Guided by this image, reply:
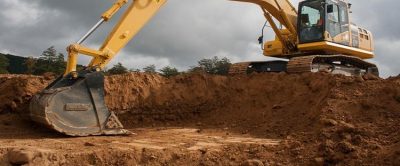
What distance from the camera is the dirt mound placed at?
9.38m

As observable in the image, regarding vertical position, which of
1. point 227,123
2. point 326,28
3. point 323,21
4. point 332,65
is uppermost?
point 323,21

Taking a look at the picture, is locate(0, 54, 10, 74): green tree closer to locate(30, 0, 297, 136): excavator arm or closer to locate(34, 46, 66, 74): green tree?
locate(34, 46, 66, 74): green tree

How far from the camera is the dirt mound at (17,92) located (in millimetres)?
9383

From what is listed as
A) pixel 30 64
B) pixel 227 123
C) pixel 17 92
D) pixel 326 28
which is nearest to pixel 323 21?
pixel 326 28

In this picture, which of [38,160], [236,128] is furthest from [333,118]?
[38,160]

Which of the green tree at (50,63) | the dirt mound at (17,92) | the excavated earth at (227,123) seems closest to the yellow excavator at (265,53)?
the excavated earth at (227,123)

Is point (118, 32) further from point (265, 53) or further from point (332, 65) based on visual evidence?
point (332, 65)

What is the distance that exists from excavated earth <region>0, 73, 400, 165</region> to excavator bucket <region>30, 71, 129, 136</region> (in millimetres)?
252

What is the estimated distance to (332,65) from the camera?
12.8 metres

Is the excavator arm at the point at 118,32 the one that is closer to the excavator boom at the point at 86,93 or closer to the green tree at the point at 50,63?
the excavator boom at the point at 86,93

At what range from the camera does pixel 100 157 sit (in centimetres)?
665

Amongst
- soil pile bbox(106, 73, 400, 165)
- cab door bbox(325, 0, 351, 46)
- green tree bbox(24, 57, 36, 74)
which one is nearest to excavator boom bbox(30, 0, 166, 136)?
soil pile bbox(106, 73, 400, 165)

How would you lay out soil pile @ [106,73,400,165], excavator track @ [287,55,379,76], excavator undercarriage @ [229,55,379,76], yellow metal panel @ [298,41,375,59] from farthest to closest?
yellow metal panel @ [298,41,375,59] → excavator undercarriage @ [229,55,379,76] → excavator track @ [287,55,379,76] → soil pile @ [106,73,400,165]

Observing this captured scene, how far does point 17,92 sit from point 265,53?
723cm
